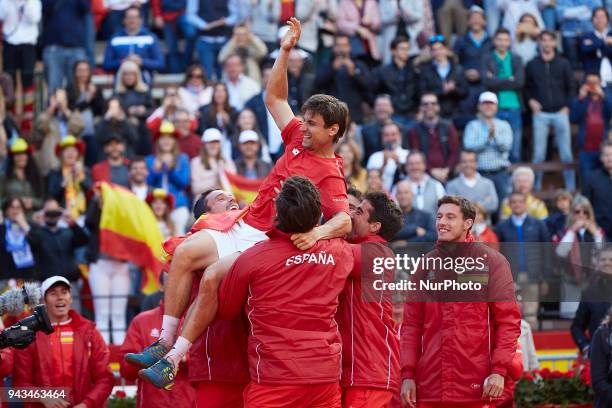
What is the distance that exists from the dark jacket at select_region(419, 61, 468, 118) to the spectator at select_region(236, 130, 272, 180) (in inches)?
127

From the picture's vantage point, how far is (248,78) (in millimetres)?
20312

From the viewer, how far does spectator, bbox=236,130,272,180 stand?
711 inches

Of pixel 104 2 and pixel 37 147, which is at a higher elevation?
pixel 104 2

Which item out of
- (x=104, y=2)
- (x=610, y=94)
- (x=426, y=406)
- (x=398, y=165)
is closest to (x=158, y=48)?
(x=104, y=2)

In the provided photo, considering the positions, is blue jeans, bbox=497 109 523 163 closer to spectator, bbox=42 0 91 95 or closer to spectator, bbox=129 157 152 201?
spectator, bbox=129 157 152 201

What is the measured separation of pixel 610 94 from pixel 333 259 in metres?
12.3

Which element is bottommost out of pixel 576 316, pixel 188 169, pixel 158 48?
pixel 576 316

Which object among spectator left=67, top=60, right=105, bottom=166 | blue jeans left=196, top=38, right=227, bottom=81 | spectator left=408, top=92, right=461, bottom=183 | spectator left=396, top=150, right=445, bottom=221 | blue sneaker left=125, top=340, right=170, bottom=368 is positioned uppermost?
blue jeans left=196, top=38, right=227, bottom=81

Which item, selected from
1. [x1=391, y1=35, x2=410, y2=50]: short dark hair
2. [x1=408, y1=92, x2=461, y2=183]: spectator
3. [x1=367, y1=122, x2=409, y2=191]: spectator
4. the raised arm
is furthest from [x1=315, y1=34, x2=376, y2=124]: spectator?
the raised arm

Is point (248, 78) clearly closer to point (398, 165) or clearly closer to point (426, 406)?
point (398, 165)

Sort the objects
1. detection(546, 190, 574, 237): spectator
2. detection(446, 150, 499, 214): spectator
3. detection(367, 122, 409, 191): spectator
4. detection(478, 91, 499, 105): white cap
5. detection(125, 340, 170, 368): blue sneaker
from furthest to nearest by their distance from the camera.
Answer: detection(478, 91, 499, 105): white cap, detection(367, 122, 409, 191): spectator, detection(446, 150, 499, 214): spectator, detection(546, 190, 574, 237): spectator, detection(125, 340, 170, 368): blue sneaker

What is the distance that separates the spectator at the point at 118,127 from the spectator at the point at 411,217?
3.92 meters

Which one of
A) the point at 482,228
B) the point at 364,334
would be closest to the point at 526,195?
the point at 482,228

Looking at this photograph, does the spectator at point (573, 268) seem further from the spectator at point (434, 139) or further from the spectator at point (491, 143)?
the spectator at point (434, 139)
